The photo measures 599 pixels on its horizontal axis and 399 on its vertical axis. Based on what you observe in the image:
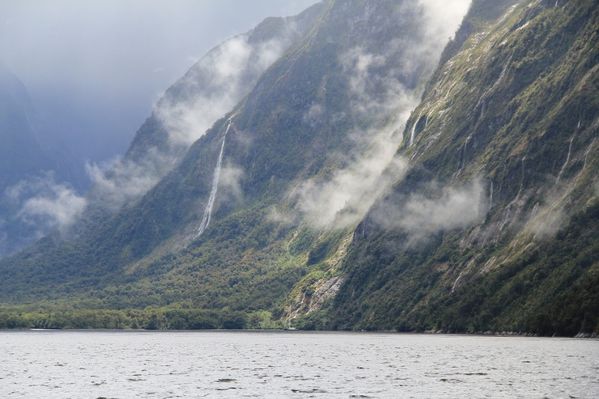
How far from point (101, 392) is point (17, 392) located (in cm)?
1106

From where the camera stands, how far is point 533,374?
431ft

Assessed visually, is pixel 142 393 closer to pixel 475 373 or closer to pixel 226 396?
pixel 226 396

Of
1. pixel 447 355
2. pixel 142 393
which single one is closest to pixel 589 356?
pixel 447 355

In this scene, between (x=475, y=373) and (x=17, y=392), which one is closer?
(x=17, y=392)

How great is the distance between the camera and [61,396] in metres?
110

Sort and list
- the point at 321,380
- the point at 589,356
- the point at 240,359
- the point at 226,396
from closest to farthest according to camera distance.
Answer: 1. the point at 226,396
2. the point at 321,380
3. the point at 589,356
4. the point at 240,359

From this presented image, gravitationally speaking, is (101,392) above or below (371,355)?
below

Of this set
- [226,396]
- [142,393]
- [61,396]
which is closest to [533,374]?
[226,396]

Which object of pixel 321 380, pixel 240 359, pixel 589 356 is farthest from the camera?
pixel 240 359

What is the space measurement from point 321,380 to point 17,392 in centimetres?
4393

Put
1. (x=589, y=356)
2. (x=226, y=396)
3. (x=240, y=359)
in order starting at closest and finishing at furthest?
1. (x=226, y=396)
2. (x=589, y=356)
3. (x=240, y=359)

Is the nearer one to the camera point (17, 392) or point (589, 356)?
point (17, 392)

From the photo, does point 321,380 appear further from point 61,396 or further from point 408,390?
point 61,396

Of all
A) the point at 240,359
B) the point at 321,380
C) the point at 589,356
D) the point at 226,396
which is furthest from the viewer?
the point at 240,359
